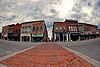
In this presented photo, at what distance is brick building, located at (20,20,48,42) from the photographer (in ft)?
139

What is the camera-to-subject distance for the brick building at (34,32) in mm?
42469

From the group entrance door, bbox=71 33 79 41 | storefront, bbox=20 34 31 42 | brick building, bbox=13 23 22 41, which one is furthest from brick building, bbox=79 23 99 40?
brick building, bbox=13 23 22 41

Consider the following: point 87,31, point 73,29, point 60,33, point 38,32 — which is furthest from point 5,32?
point 87,31

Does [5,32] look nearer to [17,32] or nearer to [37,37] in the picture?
[17,32]

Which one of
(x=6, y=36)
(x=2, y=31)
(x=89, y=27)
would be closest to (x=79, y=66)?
(x=89, y=27)

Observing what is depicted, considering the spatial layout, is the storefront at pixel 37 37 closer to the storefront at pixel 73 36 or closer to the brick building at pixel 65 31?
the brick building at pixel 65 31

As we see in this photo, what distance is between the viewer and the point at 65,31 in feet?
140

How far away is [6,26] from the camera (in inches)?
1998

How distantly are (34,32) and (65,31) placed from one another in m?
9.36

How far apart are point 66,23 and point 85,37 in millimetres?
7258

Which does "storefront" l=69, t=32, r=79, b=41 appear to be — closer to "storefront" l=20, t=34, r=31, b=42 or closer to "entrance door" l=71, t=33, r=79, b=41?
"entrance door" l=71, t=33, r=79, b=41

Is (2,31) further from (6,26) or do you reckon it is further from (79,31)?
(79,31)

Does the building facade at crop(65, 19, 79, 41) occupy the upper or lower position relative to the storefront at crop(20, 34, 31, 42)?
upper

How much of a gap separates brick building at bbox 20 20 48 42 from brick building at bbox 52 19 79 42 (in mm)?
3608
